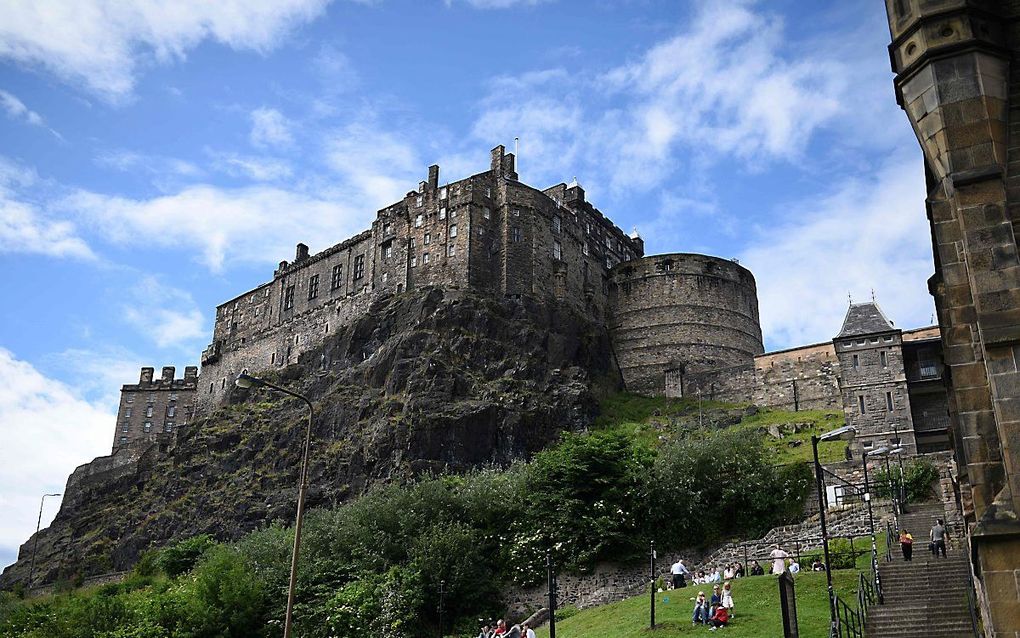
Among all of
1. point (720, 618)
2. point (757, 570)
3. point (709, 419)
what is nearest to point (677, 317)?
point (709, 419)

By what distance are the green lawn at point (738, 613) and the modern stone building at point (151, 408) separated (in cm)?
8174

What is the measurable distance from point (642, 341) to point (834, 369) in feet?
52.9

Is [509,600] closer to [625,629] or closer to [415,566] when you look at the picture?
[415,566]

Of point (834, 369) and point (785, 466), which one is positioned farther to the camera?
point (834, 369)

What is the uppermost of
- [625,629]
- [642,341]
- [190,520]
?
[642,341]

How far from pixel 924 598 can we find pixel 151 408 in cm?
9558

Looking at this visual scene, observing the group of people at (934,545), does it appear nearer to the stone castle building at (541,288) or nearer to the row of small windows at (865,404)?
the row of small windows at (865,404)

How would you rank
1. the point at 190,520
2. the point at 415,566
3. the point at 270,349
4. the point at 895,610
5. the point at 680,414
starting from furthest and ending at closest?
the point at 270,349
the point at 680,414
the point at 190,520
the point at 415,566
the point at 895,610

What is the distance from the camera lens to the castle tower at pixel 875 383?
4828 cm

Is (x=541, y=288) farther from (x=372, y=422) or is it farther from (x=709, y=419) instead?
(x=372, y=422)

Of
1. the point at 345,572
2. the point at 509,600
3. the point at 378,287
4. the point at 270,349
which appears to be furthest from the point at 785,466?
the point at 270,349

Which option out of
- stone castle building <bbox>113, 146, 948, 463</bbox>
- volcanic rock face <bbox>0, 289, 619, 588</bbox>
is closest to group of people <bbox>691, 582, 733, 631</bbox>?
volcanic rock face <bbox>0, 289, 619, 588</bbox>

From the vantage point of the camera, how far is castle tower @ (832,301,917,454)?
158 ft

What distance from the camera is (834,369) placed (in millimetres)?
66188
